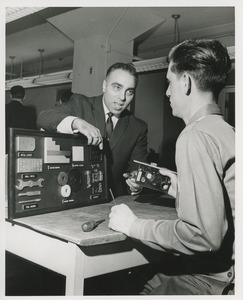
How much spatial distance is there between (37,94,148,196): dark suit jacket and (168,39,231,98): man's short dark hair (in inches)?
34.7

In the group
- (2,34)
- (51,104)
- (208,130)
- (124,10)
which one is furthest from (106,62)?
(51,104)

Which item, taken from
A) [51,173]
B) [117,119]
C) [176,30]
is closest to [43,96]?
[176,30]

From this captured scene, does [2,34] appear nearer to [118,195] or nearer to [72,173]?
[72,173]

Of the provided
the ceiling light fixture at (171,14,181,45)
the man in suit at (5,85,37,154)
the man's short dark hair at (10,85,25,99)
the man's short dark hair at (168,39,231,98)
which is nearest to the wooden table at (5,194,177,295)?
the man's short dark hair at (168,39,231,98)

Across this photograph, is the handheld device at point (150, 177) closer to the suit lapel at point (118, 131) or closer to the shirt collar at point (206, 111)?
the shirt collar at point (206, 111)

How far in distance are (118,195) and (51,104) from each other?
8072mm

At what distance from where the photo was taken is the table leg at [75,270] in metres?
0.98

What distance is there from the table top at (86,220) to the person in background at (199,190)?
0.24 feet

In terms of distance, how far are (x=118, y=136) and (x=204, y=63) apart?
0.94 meters

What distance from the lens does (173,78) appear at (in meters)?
1.11

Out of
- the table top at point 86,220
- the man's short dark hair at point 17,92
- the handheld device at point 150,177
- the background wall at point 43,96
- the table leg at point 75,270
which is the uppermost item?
the background wall at point 43,96

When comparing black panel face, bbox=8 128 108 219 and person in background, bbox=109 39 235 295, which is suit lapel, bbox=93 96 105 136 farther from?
person in background, bbox=109 39 235 295

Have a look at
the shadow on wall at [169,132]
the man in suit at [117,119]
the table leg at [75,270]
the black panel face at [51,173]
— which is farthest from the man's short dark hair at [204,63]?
the shadow on wall at [169,132]
